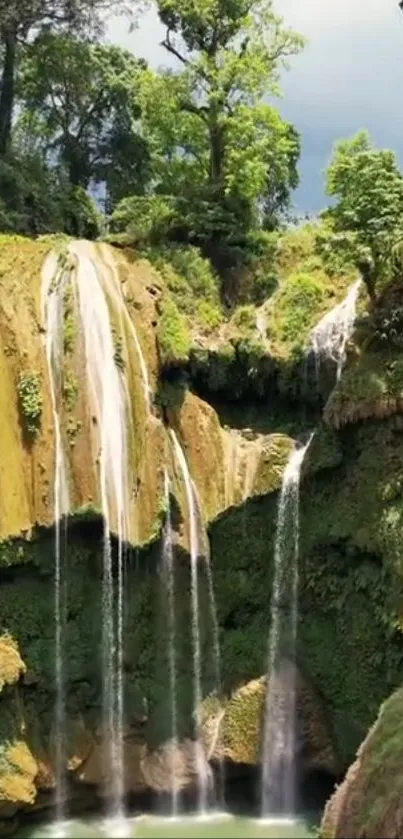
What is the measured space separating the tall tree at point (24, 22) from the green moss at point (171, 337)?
28.2 feet

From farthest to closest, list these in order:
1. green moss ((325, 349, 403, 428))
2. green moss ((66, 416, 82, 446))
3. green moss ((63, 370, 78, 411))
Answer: green moss ((325, 349, 403, 428)) → green moss ((63, 370, 78, 411)) → green moss ((66, 416, 82, 446))

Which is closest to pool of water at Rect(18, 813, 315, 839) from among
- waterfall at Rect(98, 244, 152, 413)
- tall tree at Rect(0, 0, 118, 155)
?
waterfall at Rect(98, 244, 152, 413)

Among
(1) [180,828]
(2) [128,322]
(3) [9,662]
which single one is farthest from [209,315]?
(1) [180,828]

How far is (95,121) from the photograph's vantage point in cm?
2942

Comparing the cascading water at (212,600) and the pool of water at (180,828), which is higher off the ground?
the cascading water at (212,600)

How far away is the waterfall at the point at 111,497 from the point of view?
15203mm

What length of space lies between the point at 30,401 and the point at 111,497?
1.89m

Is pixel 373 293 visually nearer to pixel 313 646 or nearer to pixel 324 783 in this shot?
pixel 313 646

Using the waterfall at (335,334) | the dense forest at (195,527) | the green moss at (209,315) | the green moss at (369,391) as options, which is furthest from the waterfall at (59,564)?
the waterfall at (335,334)

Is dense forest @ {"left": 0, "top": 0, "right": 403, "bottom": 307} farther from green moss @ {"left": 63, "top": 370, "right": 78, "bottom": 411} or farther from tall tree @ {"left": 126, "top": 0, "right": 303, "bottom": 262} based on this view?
green moss @ {"left": 63, "top": 370, "right": 78, "bottom": 411}

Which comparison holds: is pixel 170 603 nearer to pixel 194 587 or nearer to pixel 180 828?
pixel 194 587

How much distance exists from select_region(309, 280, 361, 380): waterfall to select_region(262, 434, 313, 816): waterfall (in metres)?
1.58

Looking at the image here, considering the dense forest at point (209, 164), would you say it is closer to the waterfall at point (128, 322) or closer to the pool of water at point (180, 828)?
the waterfall at point (128, 322)

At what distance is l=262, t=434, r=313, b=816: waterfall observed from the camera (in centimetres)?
1566
